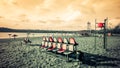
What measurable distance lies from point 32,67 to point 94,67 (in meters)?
3.60

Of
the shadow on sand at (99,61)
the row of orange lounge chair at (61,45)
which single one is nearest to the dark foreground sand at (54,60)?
the shadow on sand at (99,61)

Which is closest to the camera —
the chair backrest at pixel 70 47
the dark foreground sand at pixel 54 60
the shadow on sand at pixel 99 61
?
the dark foreground sand at pixel 54 60

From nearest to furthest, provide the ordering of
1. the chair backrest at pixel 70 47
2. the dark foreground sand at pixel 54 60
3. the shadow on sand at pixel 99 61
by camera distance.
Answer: the dark foreground sand at pixel 54 60 → the shadow on sand at pixel 99 61 → the chair backrest at pixel 70 47

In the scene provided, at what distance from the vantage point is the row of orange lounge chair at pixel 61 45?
11284 millimetres

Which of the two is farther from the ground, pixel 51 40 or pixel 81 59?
pixel 51 40

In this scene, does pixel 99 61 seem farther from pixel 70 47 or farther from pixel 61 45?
pixel 61 45

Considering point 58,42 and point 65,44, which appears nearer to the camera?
point 65,44

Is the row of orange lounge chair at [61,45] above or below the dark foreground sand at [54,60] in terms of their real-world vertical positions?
above

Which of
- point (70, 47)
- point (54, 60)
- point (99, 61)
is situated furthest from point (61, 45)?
point (99, 61)

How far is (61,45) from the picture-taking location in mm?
12766

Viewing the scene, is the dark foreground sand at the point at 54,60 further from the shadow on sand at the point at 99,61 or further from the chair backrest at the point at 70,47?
the chair backrest at the point at 70,47

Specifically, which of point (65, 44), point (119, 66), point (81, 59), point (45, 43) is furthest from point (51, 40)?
point (119, 66)

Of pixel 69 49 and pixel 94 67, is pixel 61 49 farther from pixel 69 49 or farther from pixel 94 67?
pixel 94 67

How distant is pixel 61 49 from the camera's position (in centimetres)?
1244
